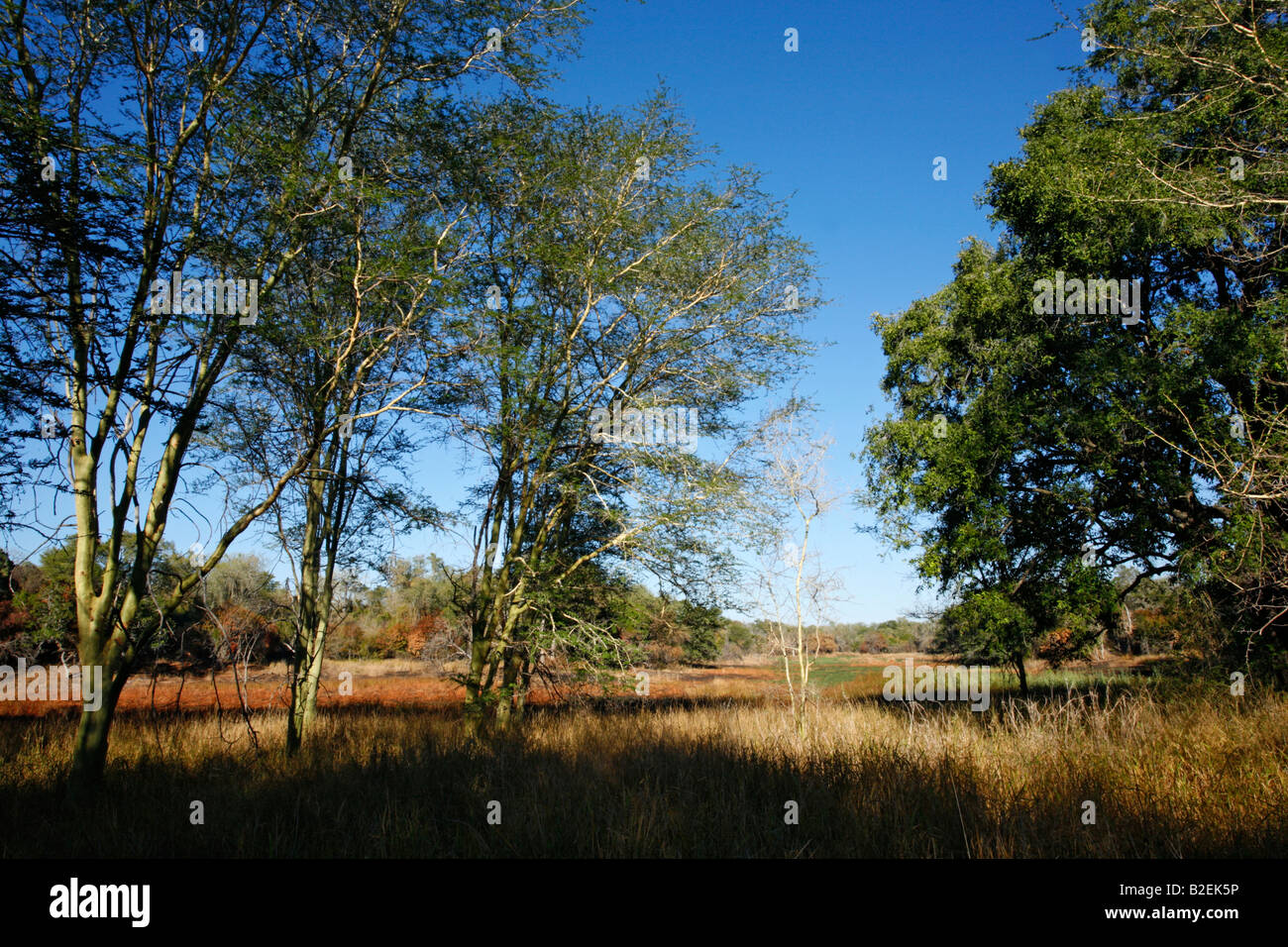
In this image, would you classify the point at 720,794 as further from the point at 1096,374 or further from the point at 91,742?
the point at 1096,374

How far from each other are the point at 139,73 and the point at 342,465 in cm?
529

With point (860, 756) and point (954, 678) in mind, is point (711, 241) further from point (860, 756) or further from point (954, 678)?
point (954, 678)

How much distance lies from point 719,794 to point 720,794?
0.19ft

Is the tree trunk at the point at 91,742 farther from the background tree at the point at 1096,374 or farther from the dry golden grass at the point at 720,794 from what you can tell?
the background tree at the point at 1096,374

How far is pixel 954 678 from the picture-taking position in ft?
54.7

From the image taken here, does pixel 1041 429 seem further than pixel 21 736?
Yes

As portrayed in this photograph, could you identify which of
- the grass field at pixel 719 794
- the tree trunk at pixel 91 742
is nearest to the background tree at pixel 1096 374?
the grass field at pixel 719 794

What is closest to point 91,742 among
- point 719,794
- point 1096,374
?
point 719,794

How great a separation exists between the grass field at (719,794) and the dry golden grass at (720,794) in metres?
0.02

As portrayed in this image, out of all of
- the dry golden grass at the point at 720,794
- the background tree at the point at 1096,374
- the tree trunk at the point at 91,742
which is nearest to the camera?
the dry golden grass at the point at 720,794

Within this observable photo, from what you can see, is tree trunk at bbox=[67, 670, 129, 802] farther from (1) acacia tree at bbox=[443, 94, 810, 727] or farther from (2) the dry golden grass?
(1) acacia tree at bbox=[443, 94, 810, 727]

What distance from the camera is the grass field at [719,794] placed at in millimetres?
4126

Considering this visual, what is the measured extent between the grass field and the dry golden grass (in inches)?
0.9
